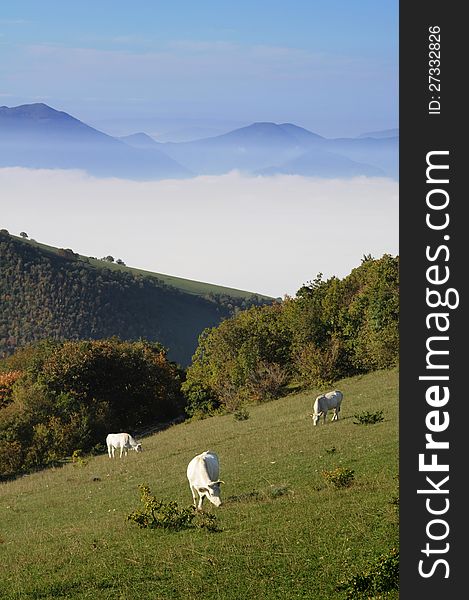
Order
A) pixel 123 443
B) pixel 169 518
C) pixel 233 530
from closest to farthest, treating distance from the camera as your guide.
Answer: pixel 233 530, pixel 169 518, pixel 123 443

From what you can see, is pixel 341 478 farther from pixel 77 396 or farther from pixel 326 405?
pixel 77 396

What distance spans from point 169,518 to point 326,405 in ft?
62.3

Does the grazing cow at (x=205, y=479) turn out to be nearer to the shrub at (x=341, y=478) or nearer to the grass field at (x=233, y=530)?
the grass field at (x=233, y=530)

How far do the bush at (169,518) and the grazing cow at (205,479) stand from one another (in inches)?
51.0

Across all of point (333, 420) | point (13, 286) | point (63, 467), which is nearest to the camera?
point (333, 420)

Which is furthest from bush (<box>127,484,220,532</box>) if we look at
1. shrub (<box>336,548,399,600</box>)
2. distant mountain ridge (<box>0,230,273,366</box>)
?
distant mountain ridge (<box>0,230,273,366</box>)

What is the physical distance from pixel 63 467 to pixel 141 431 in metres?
16.5

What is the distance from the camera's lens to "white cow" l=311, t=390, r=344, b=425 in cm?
3516

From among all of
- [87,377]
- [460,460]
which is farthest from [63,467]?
[460,460]

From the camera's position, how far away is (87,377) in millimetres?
64250

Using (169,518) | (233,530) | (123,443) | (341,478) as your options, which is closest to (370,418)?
(341,478)

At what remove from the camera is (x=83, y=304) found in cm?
15450

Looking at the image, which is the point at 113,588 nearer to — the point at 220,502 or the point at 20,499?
the point at 220,502

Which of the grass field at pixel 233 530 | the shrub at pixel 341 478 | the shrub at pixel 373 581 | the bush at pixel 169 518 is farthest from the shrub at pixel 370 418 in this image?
the shrub at pixel 373 581
